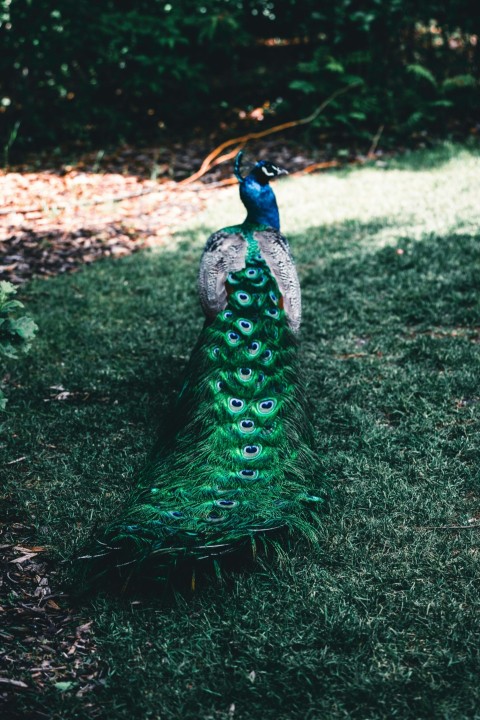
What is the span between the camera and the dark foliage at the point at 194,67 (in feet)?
34.2

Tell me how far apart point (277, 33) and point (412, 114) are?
3.07 meters

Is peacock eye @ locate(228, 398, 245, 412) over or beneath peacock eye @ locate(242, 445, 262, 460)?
over

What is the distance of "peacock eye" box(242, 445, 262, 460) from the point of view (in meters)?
3.29

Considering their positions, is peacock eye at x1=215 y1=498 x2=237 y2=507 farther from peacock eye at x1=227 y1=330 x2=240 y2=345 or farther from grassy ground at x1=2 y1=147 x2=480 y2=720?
peacock eye at x1=227 y1=330 x2=240 y2=345

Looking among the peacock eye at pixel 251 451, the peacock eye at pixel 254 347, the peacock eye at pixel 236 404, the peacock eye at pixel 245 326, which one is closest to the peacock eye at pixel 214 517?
the peacock eye at pixel 251 451

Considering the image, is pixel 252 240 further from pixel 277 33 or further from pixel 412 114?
pixel 277 33

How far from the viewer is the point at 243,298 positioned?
3.92m

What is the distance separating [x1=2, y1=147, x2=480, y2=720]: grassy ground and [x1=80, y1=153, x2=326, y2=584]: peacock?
0.25m

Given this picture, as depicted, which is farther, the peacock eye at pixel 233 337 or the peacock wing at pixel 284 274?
the peacock wing at pixel 284 274

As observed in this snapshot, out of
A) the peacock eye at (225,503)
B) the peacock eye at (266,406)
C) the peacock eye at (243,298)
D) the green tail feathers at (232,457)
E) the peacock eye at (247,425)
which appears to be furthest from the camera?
the peacock eye at (243,298)

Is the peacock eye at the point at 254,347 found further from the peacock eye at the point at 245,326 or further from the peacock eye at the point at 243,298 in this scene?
the peacock eye at the point at 243,298

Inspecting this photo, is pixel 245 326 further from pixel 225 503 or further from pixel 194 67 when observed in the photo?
pixel 194 67

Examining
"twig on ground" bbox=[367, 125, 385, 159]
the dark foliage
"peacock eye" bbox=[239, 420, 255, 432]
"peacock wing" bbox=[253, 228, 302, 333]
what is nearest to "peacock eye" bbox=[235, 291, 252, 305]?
"peacock wing" bbox=[253, 228, 302, 333]

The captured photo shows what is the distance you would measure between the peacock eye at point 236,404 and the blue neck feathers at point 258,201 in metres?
1.23
